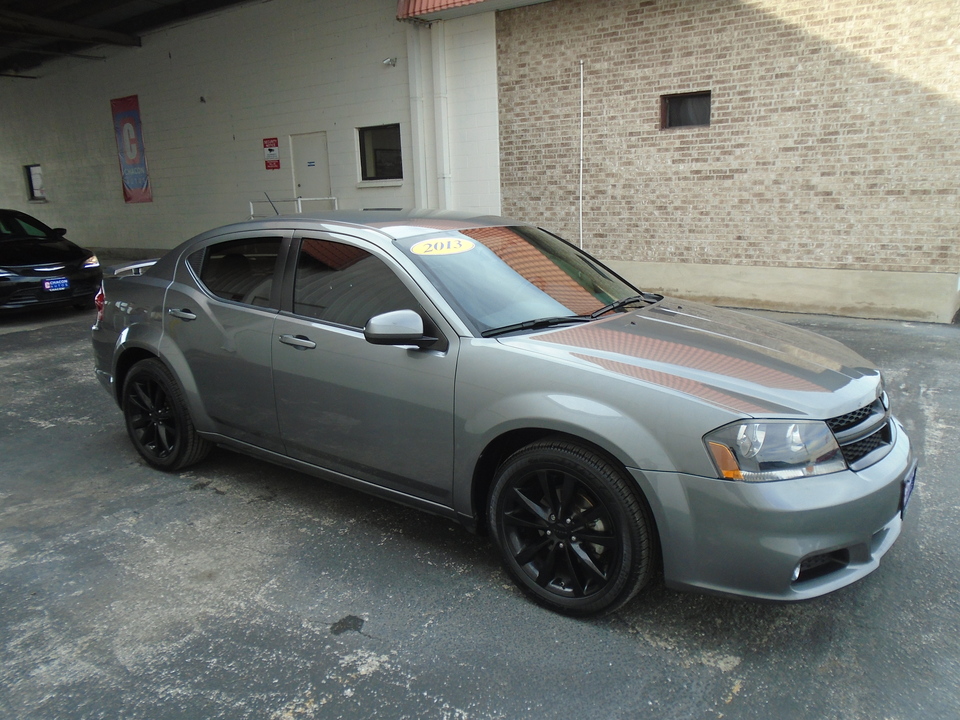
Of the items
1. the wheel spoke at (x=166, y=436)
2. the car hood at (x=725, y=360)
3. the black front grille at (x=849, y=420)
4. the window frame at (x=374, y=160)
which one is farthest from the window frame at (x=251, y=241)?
the window frame at (x=374, y=160)

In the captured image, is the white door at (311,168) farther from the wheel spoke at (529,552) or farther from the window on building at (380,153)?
the wheel spoke at (529,552)

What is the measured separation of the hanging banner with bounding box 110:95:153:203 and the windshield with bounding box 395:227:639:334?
17719 mm

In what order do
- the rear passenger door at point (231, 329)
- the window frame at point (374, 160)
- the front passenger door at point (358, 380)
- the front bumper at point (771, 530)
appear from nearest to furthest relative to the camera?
the front bumper at point (771, 530) → the front passenger door at point (358, 380) → the rear passenger door at point (231, 329) → the window frame at point (374, 160)

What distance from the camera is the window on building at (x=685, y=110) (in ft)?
32.8

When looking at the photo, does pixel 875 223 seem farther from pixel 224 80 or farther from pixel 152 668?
pixel 224 80

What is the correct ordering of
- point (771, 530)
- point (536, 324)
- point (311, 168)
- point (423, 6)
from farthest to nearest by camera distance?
point (311, 168) < point (423, 6) < point (536, 324) < point (771, 530)

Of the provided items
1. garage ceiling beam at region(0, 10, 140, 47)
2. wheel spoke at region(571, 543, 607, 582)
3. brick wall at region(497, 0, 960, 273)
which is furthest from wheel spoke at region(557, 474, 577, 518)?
garage ceiling beam at region(0, 10, 140, 47)

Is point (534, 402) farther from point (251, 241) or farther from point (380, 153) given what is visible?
point (380, 153)

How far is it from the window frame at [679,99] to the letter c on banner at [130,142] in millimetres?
14601

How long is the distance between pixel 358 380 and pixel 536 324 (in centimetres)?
91

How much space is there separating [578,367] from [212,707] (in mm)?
1853

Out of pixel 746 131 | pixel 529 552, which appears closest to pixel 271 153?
pixel 746 131

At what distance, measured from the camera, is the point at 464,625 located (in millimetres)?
2943

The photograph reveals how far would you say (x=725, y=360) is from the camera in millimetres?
2971
